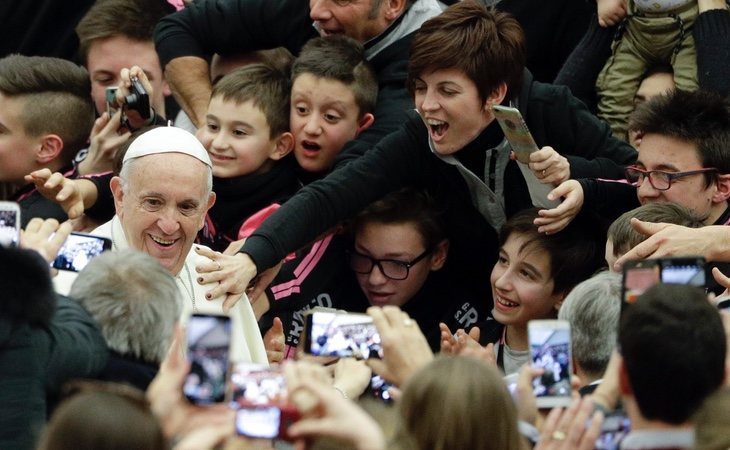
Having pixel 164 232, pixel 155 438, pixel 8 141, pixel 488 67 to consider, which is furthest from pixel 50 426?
pixel 8 141

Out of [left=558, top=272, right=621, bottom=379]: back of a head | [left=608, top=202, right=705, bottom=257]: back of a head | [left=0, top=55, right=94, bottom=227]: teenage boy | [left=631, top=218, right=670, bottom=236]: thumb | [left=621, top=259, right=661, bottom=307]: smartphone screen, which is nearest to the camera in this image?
[left=621, top=259, right=661, bottom=307]: smartphone screen

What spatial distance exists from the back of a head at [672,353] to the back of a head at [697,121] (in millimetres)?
2196

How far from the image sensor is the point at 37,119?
6.55 meters

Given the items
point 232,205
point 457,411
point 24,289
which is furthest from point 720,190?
point 24,289

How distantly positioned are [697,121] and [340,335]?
2.11 m

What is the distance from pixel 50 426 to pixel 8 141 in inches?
146

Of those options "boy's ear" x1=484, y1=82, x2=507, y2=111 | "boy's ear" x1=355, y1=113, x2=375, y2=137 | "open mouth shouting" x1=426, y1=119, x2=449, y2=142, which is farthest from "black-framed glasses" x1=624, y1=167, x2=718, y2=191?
"boy's ear" x1=355, y1=113, x2=375, y2=137

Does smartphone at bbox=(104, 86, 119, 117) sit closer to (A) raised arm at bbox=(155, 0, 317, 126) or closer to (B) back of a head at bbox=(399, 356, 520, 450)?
(A) raised arm at bbox=(155, 0, 317, 126)

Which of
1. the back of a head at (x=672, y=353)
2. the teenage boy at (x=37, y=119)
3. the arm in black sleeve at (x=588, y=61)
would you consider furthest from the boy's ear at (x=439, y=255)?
the back of a head at (x=672, y=353)

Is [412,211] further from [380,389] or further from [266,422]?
[266,422]

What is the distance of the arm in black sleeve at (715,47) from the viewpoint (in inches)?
238

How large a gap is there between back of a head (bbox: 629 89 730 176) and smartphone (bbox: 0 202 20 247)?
257 centimetres

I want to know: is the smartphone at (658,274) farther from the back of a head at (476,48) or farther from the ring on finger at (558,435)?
the back of a head at (476,48)

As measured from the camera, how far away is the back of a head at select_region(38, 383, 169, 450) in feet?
9.65
